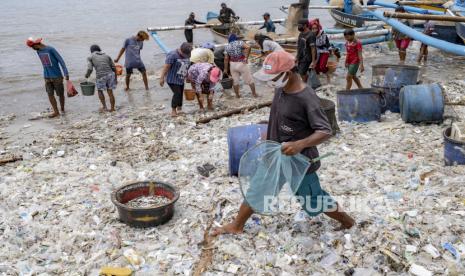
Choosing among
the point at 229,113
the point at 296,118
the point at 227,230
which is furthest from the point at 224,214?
the point at 229,113

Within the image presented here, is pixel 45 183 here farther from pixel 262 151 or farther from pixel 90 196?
pixel 262 151

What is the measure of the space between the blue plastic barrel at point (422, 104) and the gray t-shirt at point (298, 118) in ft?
13.5

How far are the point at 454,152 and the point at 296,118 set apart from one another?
2994mm

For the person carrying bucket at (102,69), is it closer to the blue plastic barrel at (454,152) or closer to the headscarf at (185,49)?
the headscarf at (185,49)

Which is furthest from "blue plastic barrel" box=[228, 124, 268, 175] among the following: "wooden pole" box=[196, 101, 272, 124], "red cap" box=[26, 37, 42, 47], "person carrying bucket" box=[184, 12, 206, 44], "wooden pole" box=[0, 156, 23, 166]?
"person carrying bucket" box=[184, 12, 206, 44]

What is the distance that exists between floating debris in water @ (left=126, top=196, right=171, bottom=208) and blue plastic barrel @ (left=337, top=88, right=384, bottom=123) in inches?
158

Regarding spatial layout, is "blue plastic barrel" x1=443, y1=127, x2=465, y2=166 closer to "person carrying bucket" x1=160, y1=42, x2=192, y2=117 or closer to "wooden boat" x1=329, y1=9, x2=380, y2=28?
"person carrying bucket" x1=160, y1=42, x2=192, y2=117

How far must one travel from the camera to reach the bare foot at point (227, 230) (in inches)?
176

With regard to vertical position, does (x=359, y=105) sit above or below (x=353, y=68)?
below

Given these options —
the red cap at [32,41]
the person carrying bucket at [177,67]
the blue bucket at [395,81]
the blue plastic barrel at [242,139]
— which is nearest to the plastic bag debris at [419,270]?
the blue plastic barrel at [242,139]

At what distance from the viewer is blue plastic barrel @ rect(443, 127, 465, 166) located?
553cm

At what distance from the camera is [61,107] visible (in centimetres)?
1056

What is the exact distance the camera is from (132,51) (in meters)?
11.5

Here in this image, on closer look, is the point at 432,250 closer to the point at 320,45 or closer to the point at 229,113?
the point at 229,113
